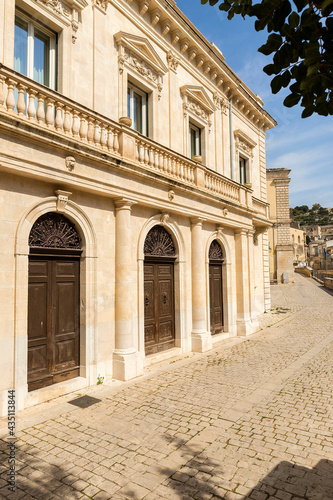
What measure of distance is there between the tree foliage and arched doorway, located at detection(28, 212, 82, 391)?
5.32m

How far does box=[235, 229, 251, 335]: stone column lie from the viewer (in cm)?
1336

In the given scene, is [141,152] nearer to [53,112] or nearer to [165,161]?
[165,161]

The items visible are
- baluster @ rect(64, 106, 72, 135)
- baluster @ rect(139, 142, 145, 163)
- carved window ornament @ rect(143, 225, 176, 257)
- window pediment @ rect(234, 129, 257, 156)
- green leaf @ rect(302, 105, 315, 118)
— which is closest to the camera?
green leaf @ rect(302, 105, 315, 118)

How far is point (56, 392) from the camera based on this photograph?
6.47 meters

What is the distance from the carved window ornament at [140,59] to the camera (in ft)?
29.2

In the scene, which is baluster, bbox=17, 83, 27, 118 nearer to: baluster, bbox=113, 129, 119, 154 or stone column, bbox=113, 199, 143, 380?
baluster, bbox=113, 129, 119, 154

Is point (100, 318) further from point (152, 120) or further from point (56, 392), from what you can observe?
point (152, 120)

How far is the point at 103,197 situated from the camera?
25.5 feet

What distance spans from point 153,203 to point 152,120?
3.02 meters

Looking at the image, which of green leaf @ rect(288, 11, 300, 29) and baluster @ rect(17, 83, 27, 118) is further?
baluster @ rect(17, 83, 27, 118)

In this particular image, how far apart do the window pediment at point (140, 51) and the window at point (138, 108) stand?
792mm

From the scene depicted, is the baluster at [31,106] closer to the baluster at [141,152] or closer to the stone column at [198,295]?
the baluster at [141,152]

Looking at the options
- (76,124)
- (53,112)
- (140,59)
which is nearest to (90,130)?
(76,124)

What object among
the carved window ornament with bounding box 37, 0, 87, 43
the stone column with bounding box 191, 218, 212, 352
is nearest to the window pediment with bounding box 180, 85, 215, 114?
the carved window ornament with bounding box 37, 0, 87, 43
